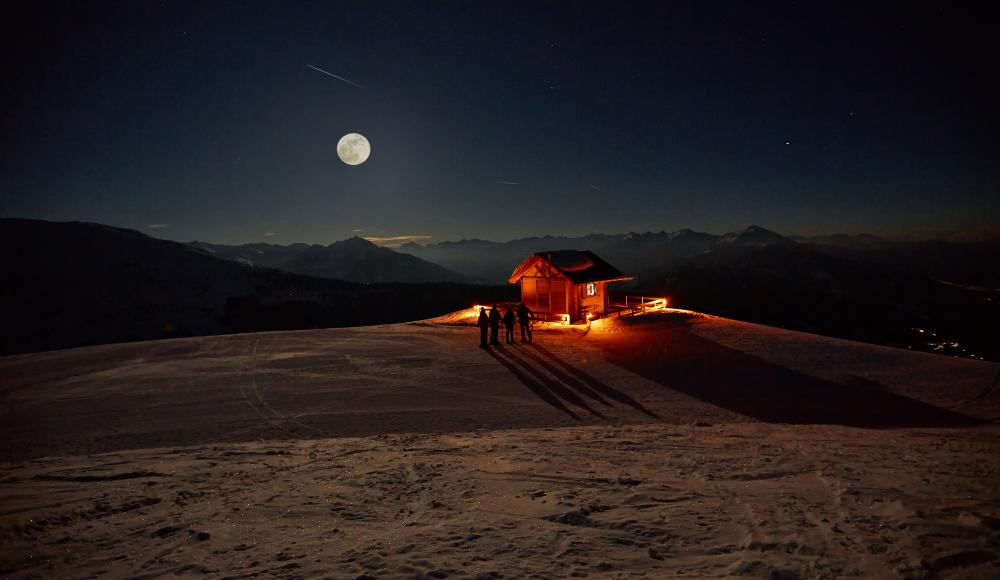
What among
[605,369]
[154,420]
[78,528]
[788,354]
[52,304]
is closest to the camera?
[78,528]

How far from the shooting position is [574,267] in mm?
28156

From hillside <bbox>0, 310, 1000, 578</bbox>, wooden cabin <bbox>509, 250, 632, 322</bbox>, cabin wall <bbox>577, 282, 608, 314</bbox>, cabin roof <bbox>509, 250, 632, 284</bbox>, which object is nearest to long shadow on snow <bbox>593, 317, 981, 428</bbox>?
hillside <bbox>0, 310, 1000, 578</bbox>

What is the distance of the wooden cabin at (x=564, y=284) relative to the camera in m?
27.1

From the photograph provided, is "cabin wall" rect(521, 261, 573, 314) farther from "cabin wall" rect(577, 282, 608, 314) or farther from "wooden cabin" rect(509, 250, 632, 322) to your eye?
"cabin wall" rect(577, 282, 608, 314)

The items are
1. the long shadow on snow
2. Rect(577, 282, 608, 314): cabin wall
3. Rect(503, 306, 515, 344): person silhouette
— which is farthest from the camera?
Rect(577, 282, 608, 314): cabin wall

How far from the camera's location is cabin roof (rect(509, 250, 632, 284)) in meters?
27.4

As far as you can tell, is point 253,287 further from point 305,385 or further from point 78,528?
point 78,528

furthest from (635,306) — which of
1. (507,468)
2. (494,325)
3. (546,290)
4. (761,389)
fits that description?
(507,468)

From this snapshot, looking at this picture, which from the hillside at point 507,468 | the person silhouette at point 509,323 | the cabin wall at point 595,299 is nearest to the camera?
the hillside at point 507,468

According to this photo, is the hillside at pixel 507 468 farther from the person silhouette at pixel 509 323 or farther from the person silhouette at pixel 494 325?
the person silhouette at pixel 509 323

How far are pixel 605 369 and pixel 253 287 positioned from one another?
6112cm

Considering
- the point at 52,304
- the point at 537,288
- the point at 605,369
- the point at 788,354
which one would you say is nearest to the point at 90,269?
the point at 52,304

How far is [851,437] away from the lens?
9859mm

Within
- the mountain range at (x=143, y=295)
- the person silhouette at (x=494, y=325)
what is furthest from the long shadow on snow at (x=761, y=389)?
the mountain range at (x=143, y=295)
